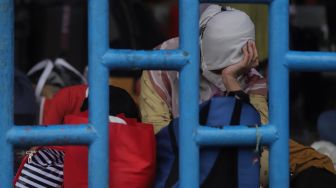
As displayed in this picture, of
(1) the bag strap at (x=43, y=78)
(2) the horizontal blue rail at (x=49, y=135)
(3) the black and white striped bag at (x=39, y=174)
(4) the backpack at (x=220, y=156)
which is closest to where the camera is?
(2) the horizontal blue rail at (x=49, y=135)

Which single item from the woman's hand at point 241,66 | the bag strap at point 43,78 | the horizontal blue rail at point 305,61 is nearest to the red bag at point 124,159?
the woman's hand at point 241,66

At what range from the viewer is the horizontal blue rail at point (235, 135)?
1.98 metres

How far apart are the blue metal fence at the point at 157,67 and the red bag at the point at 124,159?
0.10 m

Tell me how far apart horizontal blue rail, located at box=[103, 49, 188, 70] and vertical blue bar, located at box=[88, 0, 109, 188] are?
22mm

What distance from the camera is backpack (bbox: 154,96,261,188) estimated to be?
2.09 meters

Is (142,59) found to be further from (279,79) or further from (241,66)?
(241,66)

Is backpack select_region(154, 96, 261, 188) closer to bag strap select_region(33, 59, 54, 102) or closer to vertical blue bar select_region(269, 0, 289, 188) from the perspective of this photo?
vertical blue bar select_region(269, 0, 289, 188)

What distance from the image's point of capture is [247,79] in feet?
9.17

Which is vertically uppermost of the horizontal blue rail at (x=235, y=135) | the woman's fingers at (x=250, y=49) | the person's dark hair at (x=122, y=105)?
the woman's fingers at (x=250, y=49)

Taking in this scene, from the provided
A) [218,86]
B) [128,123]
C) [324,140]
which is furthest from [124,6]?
[128,123]

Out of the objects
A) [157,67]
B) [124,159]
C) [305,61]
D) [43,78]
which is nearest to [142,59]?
[157,67]

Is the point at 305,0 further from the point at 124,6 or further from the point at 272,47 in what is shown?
the point at 272,47

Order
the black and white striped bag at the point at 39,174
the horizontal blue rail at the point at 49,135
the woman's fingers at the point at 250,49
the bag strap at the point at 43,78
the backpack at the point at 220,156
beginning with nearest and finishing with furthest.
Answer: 1. the horizontal blue rail at the point at 49,135
2. the backpack at the point at 220,156
3. the black and white striped bag at the point at 39,174
4. the woman's fingers at the point at 250,49
5. the bag strap at the point at 43,78

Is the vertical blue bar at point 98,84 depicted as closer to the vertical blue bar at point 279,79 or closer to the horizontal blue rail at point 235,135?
the horizontal blue rail at point 235,135
